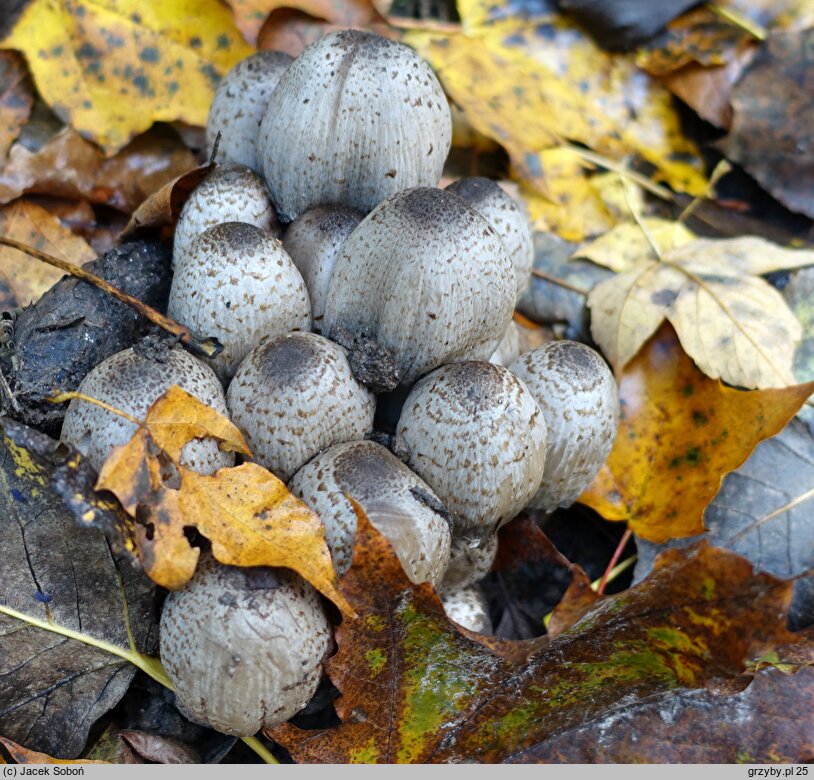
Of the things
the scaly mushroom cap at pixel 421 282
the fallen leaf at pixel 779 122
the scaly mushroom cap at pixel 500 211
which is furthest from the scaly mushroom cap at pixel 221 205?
the fallen leaf at pixel 779 122

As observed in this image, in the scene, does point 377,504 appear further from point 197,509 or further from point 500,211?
point 500,211

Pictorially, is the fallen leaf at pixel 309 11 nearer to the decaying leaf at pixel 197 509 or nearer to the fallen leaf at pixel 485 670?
the decaying leaf at pixel 197 509

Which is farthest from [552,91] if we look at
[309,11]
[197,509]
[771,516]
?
[197,509]

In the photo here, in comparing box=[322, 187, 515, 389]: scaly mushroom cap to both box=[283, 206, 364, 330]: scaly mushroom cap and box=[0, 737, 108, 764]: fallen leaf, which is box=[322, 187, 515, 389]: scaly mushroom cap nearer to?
box=[283, 206, 364, 330]: scaly mushroom cap

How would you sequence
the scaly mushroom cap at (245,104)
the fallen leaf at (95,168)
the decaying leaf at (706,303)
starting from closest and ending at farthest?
the scaly mushroom cap at (245,104) < the decaying leaf at (706,303) < the fallen leaf at (95,168)

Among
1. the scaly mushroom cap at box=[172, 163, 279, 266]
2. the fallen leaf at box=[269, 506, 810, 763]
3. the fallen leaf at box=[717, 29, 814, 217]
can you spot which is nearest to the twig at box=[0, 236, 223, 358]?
the scaly mushroom cap at box=[172, 163, 279, 266]

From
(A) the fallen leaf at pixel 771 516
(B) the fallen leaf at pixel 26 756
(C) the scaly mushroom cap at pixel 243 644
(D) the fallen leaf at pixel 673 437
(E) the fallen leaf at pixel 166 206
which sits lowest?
(A) the fallen leaf at pixel 771 516

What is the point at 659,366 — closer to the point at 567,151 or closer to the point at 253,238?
the point at 567,151
